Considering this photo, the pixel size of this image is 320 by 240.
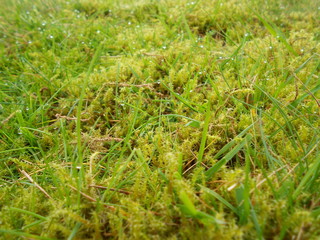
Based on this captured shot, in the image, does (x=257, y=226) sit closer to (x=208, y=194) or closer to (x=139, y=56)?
(x=208, y=194)

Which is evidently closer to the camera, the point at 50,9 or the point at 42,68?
the point at 42,68

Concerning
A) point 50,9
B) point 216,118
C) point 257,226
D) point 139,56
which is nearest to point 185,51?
point 139,56

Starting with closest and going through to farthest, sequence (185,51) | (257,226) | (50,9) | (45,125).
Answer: (257,226)
(45,125)
(185,51)
(50,9)

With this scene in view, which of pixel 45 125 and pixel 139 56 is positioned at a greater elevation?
pixel 139 56

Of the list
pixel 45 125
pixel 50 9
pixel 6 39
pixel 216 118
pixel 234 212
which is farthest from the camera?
pixel 50 9

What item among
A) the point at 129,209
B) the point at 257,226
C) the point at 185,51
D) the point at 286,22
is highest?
the point at 286,22

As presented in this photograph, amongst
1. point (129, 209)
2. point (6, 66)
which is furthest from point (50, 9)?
point (129, 209)
